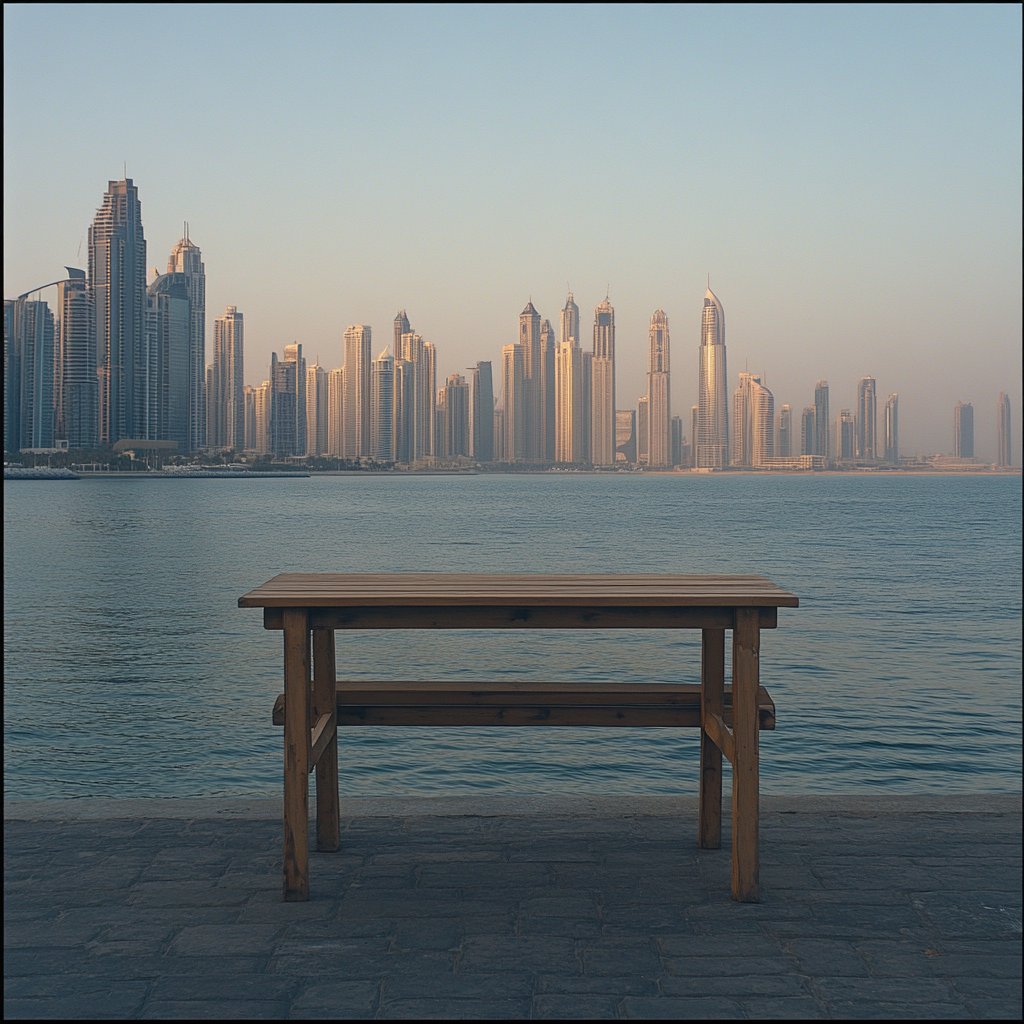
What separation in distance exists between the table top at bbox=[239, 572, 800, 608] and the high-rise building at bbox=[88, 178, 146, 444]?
601 ft

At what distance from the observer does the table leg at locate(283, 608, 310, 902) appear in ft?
12.2

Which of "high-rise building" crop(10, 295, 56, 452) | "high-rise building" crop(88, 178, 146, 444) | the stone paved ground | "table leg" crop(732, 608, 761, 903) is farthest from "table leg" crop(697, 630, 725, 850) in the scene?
"high-rise building" crop(88, 178, 146, 444)

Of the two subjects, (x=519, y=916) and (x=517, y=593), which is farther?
(x=517, y=593)

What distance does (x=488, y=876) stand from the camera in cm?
395

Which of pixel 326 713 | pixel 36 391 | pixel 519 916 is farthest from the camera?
pixel 36 391

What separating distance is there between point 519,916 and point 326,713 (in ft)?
3.98

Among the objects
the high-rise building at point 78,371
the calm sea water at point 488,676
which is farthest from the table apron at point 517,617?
the high-rise building at point 78,371

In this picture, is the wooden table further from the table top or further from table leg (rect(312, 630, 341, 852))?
table leg (rect(312, 630, 341, 852))

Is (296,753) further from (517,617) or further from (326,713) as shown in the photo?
(517,617)

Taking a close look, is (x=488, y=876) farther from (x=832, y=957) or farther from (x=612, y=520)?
(x=612, y=520)

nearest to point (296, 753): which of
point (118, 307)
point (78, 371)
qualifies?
point (78, 371)

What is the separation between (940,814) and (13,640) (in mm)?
18380

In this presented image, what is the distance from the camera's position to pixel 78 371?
164 m

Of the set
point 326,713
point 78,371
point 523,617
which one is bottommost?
point 326,713
